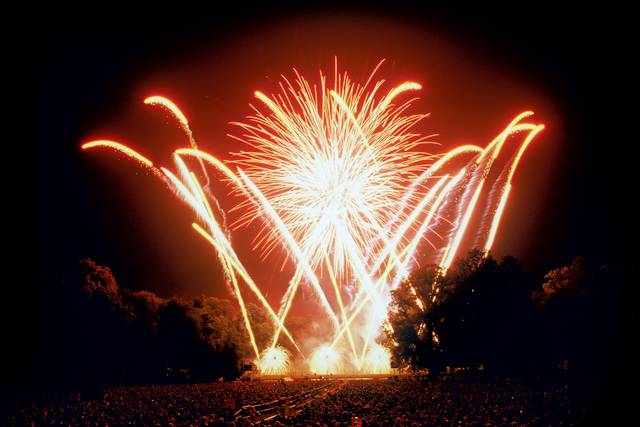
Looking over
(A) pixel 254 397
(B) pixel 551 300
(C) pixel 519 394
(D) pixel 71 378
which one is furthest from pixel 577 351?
(D) pixel 71 378

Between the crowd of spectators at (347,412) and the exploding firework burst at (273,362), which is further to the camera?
the exploding firework burst at (273,362)

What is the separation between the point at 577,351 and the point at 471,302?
8867 mm

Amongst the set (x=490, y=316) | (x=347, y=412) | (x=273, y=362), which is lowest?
(x=347, y=412)

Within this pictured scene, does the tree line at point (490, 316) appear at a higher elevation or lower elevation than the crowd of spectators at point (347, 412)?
higher

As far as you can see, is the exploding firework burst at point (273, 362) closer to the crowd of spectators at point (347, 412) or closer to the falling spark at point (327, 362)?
the falling spark at point (327, 362)

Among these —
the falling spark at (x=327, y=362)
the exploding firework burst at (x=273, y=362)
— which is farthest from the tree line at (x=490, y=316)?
the exploding firework burst at (x=273, y=362)

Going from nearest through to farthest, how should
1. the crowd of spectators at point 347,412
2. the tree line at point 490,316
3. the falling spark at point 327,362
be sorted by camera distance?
the crowd of spectators at point 347,412 → the tree line at point 490,316 → the falling spark at point 327,362

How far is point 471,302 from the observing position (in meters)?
49.0

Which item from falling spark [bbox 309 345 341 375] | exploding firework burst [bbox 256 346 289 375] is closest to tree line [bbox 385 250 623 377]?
falling spark [bbox 309 345 341 375]

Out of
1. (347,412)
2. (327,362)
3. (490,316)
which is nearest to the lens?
(347,412)

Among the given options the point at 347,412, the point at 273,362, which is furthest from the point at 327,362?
the point at 347,412

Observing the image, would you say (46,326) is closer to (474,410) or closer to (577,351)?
A: (474,410)

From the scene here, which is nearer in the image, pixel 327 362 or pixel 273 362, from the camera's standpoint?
pixel 327 362

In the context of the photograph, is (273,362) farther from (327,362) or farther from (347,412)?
(347,412)
